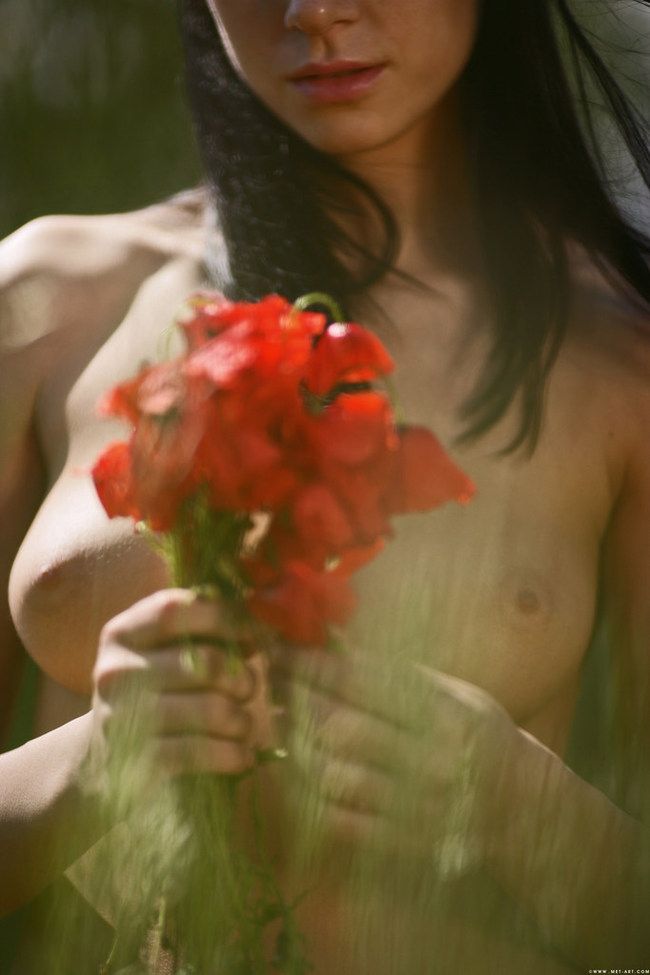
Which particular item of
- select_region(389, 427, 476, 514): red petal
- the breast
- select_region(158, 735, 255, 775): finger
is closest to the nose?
the breast

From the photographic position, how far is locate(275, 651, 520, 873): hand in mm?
785

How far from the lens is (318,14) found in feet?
3.59

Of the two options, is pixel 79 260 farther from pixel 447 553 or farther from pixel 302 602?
pixel 302 602

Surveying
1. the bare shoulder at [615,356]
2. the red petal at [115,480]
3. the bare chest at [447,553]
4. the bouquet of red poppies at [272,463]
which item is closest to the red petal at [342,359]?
the bouquet of red poppies at [272,463]

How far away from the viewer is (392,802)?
84cm

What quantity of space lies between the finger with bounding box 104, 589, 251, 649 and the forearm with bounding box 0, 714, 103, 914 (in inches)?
7.3

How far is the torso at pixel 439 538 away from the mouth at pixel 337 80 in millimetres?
233

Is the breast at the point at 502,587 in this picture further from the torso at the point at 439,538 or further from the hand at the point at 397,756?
the hand at the point at 397,756

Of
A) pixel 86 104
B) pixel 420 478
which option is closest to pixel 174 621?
pixel 420 478

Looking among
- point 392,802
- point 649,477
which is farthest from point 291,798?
point 649,477

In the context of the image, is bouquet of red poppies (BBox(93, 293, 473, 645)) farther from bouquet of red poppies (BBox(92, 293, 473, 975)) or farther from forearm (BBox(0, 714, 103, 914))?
forearm (BBox(0, 714, 103, 914))

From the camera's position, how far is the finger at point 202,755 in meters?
0.77

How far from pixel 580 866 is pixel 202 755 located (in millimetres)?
367

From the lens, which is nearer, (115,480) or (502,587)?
(115,480)
